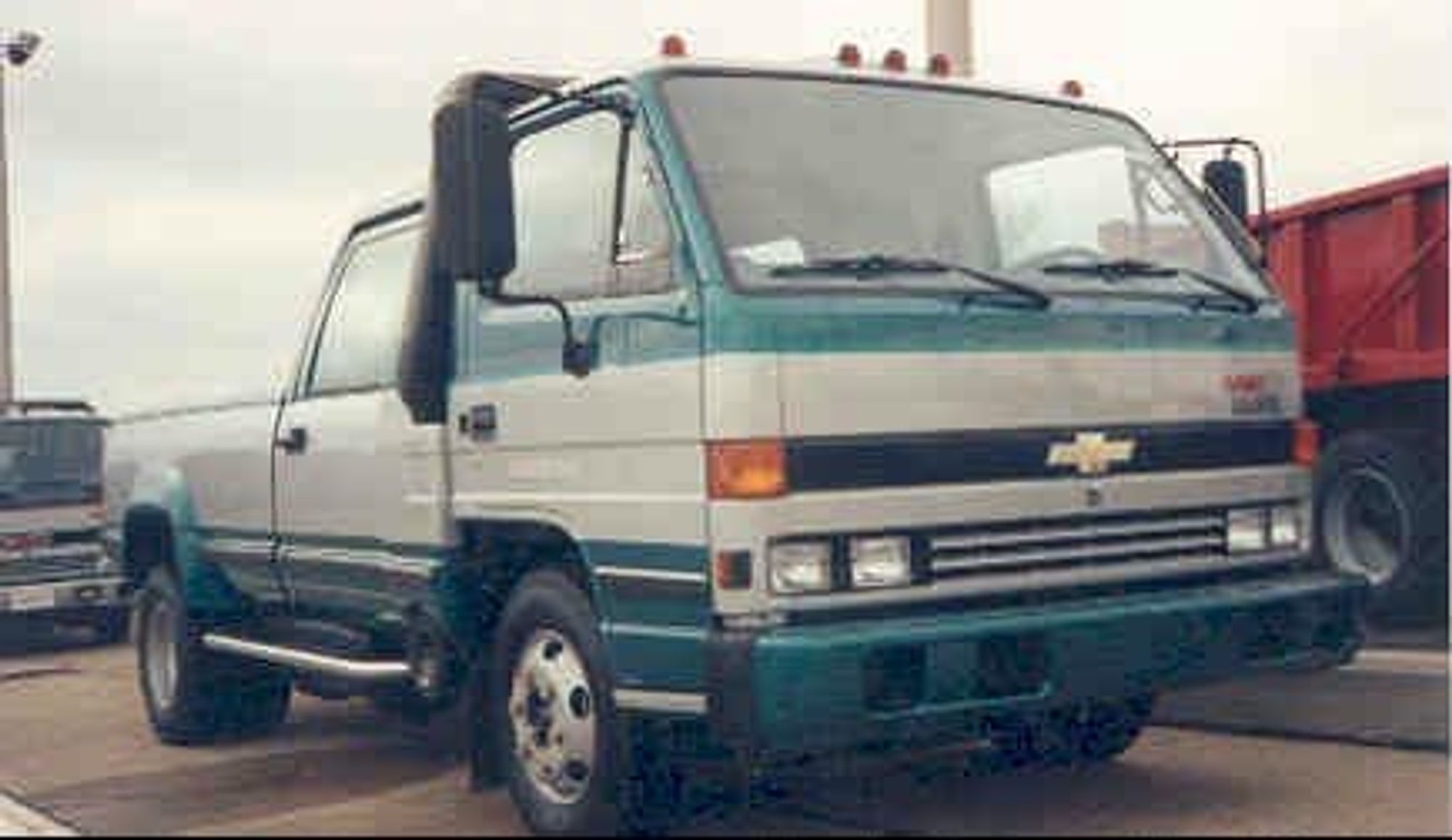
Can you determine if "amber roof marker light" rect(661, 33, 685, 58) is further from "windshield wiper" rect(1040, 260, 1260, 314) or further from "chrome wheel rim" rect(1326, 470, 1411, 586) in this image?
A: "chrome wheel rim" rect(1326, 470, 1411, 586)

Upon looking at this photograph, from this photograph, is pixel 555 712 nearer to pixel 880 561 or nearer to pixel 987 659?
pixel 880 561

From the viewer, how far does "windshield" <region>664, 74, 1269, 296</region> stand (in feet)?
18.1

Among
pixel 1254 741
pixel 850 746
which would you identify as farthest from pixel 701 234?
pixel 1254 741

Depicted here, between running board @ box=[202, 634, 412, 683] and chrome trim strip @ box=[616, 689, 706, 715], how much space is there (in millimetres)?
1467

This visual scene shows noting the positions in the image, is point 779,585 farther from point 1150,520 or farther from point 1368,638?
point 1368,638

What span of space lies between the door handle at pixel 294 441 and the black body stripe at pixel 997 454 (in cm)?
288

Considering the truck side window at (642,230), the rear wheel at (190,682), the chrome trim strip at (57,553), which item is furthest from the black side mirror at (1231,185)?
the chrome trim strip at (57,553)

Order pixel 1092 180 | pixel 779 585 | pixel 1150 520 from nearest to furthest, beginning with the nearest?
pixel 779 585, pixel 1150 520, pixel 1092 180

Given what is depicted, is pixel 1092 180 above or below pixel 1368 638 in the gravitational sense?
above

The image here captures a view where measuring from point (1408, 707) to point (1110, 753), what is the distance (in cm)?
118

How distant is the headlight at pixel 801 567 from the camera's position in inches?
200

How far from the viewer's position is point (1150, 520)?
224 inches

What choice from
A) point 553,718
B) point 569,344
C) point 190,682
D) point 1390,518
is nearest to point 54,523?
point 190,682

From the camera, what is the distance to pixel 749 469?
5062 mm
